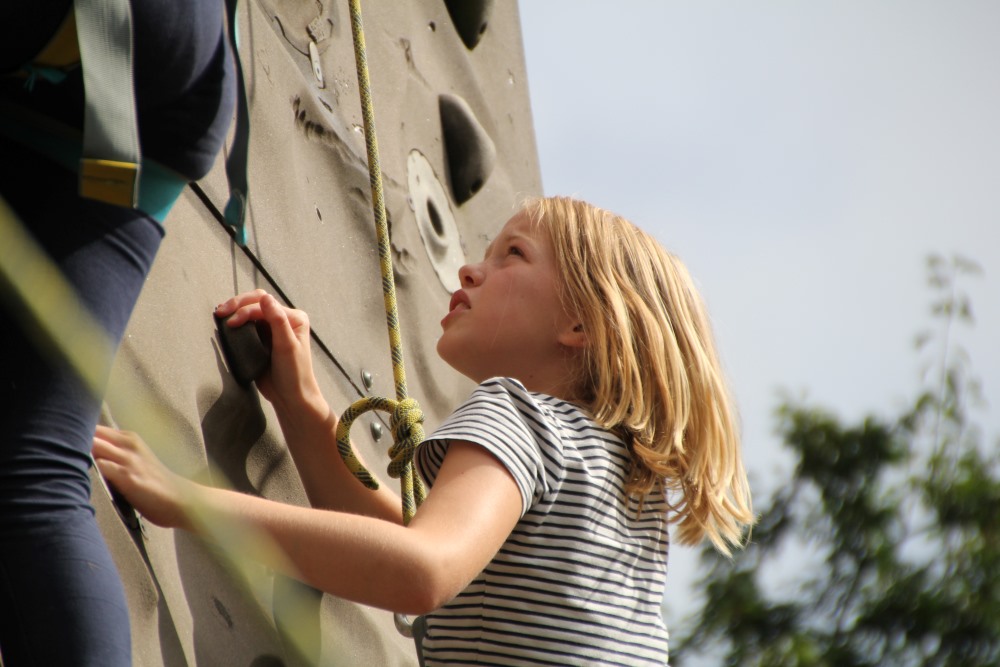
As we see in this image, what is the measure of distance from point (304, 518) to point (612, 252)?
0.56 m

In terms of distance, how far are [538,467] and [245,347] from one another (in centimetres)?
45

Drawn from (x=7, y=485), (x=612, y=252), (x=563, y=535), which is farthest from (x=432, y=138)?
(x=7, y=485)

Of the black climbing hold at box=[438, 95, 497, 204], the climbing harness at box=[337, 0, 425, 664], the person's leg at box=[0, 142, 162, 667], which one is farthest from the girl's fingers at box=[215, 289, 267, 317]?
the black climbing hold at box=[438, 95, 497, 204]

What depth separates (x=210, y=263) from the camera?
144 centimetres

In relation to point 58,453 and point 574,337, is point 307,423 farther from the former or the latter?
point 58,453

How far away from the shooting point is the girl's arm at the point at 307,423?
58.6 inches

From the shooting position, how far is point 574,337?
4.62 feet

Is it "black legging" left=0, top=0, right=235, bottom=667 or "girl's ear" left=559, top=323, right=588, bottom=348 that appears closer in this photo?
"black legging" left=0, top=0, right=235, bottom=667

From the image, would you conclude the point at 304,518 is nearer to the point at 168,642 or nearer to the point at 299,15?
the point at 168,642

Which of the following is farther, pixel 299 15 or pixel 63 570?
pixel 299 15

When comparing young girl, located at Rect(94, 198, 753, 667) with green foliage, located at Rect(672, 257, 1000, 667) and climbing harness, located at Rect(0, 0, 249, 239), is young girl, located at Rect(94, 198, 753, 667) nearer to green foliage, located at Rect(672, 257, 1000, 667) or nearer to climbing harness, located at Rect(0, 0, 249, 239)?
climbing harness, located at Rect(0, 0, 249, 239)

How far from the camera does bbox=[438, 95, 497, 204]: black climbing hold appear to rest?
8.52 ft

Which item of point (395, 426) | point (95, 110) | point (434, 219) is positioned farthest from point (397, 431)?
point (434, 219)

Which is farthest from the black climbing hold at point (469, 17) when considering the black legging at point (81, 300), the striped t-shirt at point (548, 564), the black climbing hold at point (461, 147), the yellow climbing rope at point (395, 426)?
the black legging at point (81, 300)
